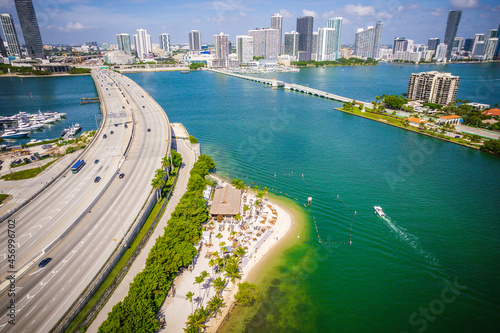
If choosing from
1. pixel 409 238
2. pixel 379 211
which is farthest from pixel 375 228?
pixel 409 238

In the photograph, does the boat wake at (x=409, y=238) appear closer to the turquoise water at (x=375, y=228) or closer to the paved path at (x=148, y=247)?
the turquoise water at (x=375, y=228)

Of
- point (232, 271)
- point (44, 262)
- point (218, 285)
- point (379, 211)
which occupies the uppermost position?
point (44, 262)

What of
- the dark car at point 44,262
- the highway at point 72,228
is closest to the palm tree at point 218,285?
the highway at point 72,228

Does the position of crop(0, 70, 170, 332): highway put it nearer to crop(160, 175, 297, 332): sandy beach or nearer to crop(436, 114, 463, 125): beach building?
crop(160, 175, 297, 332): sandy beach

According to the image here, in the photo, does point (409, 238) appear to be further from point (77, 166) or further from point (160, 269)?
point (77, 166)

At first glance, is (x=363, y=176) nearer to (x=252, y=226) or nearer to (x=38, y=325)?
(x=252, y=226)


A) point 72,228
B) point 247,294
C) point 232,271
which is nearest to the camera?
point 247,294
